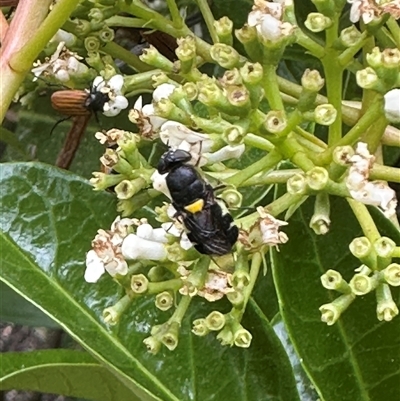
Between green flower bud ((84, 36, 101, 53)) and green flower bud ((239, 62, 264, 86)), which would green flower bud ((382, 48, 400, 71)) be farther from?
green flower bud ((84, 36, 101, 53))

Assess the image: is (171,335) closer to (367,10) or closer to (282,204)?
(282,204)

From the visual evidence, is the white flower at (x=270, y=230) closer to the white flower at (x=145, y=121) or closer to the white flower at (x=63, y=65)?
the white flower at (x=145, y=121)

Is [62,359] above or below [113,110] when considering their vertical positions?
below

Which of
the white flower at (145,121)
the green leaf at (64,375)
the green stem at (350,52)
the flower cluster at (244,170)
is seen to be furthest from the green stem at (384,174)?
the green leaf at (64,375)

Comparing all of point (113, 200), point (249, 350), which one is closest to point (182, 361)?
point (249, 350)

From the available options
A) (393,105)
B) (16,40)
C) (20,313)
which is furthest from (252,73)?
(20,313)

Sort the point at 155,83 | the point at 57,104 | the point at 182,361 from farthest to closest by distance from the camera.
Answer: the point at 57,104, the point at 182,361, the point at 155,83

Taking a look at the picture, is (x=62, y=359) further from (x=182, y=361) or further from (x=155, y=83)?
(x=155, y=83)

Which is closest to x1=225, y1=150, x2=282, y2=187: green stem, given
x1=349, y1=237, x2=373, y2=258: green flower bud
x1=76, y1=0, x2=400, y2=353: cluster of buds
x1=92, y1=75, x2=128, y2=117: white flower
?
x1=76, y1=0, x2=400, y2=353: cluster of buds
